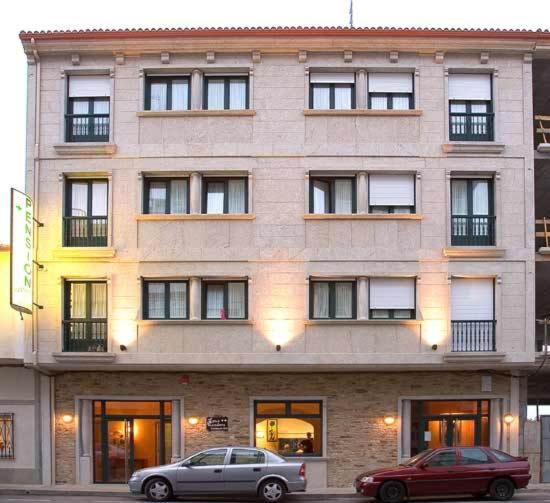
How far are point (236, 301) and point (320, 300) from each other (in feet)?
7.29

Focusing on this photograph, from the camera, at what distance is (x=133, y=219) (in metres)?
20.6

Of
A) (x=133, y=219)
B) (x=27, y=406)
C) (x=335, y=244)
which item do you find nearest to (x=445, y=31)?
(x=335, y=244)

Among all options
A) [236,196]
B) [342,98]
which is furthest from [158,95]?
[342,98]

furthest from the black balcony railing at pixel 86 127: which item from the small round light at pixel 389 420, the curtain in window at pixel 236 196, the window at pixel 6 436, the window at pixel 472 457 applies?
the window at pixel 472 457

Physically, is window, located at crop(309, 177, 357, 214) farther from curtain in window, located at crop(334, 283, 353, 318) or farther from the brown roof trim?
the brown roof trim

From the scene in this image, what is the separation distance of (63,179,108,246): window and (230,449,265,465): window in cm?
662

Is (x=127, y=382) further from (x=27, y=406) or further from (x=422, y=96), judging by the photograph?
(x=422, y=96)

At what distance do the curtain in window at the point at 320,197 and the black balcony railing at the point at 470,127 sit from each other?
144 inches

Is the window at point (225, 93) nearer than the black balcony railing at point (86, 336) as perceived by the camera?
No

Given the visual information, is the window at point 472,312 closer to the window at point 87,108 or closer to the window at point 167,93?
the window at point 167,93

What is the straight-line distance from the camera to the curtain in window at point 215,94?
69.2ft

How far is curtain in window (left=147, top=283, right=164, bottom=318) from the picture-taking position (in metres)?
20.7

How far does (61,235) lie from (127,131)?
10.7 feet

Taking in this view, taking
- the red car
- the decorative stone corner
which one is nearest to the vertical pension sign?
the decorative stone corner
